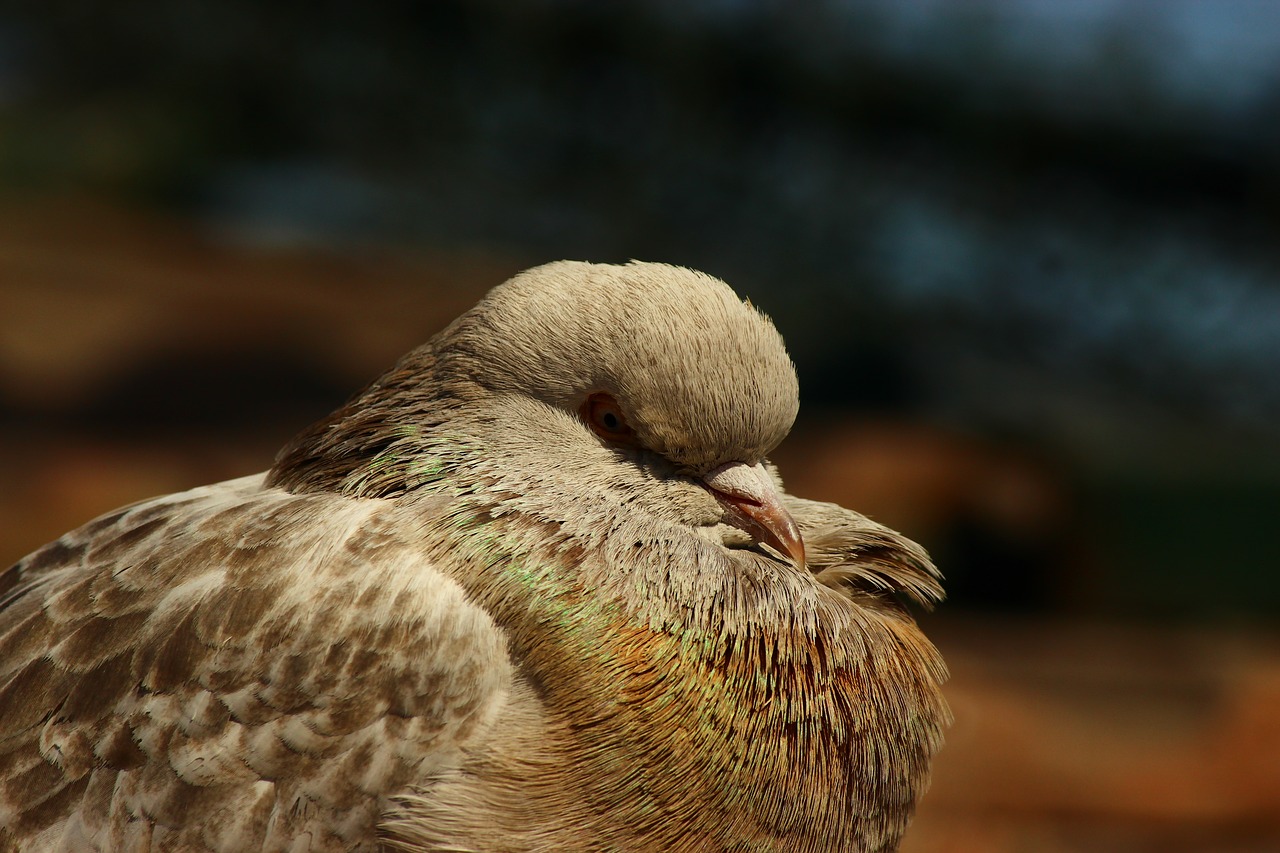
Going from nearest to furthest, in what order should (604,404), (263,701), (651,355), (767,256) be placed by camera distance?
(263,701) < (651,355) < (604,404) < (767,256)

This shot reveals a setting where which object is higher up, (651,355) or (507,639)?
(651,355)

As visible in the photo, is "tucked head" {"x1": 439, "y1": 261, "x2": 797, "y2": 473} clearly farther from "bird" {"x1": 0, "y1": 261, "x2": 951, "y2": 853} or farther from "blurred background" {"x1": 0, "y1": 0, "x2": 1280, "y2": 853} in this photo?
"blurred background" {"x1": 0, "y1": 0, "x2": 1280, "y2": 853}

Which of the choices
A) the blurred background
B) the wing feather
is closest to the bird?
the wing feather

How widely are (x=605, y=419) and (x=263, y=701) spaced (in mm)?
919

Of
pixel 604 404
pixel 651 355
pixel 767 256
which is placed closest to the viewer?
pixel 651 355

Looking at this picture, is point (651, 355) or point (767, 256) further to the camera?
point (767, 256)

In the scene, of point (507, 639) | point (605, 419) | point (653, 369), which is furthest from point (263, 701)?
point (653, 369)

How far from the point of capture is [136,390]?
8.81 m

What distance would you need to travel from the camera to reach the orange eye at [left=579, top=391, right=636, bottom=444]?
2488 millimetres

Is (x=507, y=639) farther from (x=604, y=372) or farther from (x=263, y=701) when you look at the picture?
(x=604, y=372)

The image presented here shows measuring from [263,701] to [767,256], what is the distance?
6.36 meters

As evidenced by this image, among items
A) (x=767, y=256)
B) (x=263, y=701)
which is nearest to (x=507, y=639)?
(x=263, y=701)

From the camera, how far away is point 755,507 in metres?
2.52

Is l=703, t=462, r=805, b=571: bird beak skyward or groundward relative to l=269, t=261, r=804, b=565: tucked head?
groundward
